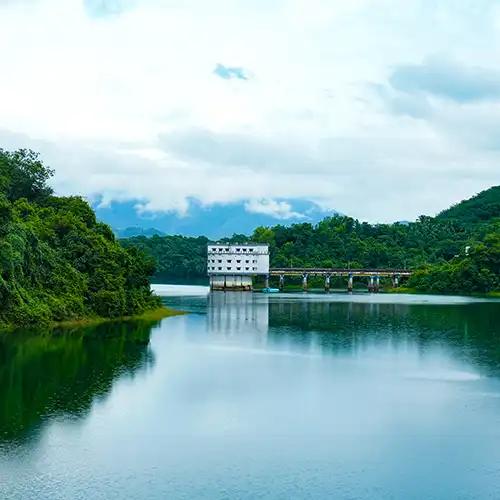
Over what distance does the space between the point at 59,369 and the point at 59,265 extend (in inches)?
857

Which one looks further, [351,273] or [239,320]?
[351,273]

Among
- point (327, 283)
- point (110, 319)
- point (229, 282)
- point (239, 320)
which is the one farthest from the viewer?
point (229, 282)

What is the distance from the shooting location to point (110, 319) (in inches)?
2159

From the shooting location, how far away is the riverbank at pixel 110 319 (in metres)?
48.0

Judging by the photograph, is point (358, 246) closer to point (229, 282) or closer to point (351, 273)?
point (351, 273)

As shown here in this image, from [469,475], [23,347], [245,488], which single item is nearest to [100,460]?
[245,488]

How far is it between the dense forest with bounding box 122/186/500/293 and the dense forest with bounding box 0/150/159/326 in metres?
63.5

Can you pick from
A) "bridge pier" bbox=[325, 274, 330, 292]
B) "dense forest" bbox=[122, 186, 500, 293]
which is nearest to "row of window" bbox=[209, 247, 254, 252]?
"dense forest" bbox=[122, 186, 500, 293]

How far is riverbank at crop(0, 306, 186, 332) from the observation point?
48.0 m

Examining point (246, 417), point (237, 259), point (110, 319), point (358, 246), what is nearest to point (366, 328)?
point (110, 319)

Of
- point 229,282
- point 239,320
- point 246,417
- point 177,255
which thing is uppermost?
point 177,255

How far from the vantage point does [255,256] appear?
125250 millimetres

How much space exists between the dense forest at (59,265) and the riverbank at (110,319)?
39cm

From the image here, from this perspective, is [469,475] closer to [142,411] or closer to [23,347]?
[142,411]
